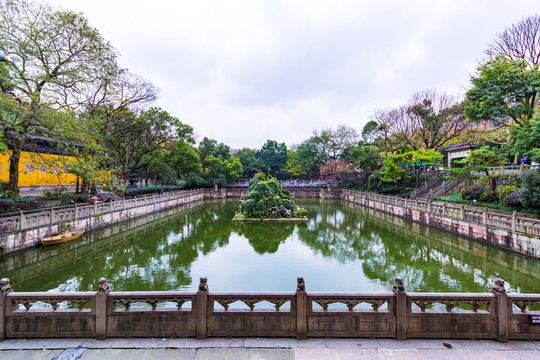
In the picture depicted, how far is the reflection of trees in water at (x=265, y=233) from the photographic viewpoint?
12703 mm

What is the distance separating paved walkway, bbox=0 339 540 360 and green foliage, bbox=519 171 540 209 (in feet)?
35.8

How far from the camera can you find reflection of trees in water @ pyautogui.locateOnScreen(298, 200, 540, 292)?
27.3 feet

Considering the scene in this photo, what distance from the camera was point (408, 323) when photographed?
12.8 ft

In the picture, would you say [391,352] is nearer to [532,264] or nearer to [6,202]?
[532,264]

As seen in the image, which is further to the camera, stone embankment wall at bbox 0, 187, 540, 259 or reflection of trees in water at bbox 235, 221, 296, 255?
reflection of trees in water at bbox 235, 221, 296, 255

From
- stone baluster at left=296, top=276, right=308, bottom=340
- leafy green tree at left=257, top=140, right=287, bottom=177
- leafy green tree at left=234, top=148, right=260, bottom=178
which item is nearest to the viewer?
stone baluster at left=296, top=276, right=308, bottom=340

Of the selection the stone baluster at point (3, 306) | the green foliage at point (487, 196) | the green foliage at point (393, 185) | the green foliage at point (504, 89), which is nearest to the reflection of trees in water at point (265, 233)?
the stone baluster at point (3, 306)

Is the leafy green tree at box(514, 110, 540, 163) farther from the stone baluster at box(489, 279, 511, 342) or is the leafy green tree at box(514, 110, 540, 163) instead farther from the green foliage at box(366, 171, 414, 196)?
the green foliage at box(366, 171, 414, 196)

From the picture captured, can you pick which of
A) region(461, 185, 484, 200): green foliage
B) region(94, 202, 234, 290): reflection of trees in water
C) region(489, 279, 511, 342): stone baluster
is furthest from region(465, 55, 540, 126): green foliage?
region(94, 202, 234, 290): reflection of trees in water

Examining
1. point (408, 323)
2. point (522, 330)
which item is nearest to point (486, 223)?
point (522, 330)

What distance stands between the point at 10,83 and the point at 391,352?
15732 mm

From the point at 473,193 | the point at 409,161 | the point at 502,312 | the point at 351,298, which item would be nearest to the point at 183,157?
the point at 409,161

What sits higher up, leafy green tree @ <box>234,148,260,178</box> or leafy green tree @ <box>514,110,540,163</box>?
leafy green tree @ <box>234,148,260,178</box>

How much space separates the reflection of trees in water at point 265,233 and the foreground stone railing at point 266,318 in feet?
25.2
